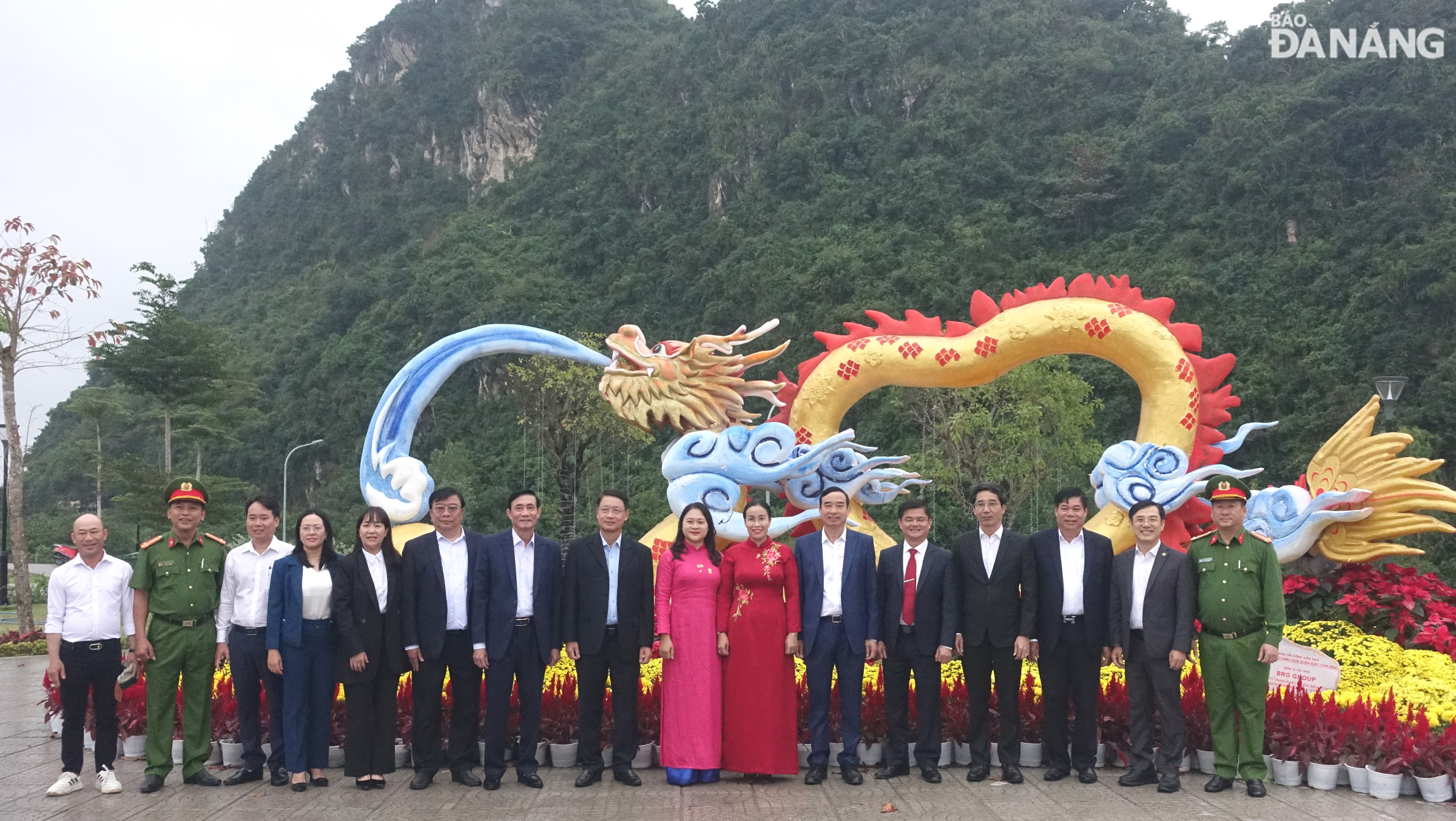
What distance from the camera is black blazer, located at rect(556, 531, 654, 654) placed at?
4516 millimetres

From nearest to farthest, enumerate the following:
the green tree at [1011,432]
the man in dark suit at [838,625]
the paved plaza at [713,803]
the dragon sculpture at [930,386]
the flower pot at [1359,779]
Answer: the paved plaza at [713,803] < the flower pot at [1359,779] < the man in dark suit at [838,625] < the dragon sculpture at [930,386] < the green tree at [1011,432]

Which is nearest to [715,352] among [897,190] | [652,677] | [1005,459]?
[652,677]

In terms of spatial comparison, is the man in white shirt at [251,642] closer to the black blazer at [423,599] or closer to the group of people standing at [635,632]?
the group of people standing at [635,632]

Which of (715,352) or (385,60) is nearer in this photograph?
(715,352)

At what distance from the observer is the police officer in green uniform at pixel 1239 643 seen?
14.2ft

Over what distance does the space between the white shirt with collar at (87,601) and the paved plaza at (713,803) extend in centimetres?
62

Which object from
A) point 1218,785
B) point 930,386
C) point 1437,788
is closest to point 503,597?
point 1218,785

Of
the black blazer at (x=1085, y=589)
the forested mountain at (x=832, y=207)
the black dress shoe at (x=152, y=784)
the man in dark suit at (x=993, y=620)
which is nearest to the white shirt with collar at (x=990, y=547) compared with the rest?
the man in dark suit at (x=993, y=620)

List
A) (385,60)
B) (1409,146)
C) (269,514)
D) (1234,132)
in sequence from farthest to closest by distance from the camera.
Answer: (385,60) → (1234,132) → (1409,146) → (269,514)

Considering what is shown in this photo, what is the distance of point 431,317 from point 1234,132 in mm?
22297

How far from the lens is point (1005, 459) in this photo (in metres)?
18.6

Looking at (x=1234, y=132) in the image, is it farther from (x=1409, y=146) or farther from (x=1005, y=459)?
(x=1005, y=459)

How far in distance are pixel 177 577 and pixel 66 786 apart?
0.88m

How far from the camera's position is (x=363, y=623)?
4.43m
